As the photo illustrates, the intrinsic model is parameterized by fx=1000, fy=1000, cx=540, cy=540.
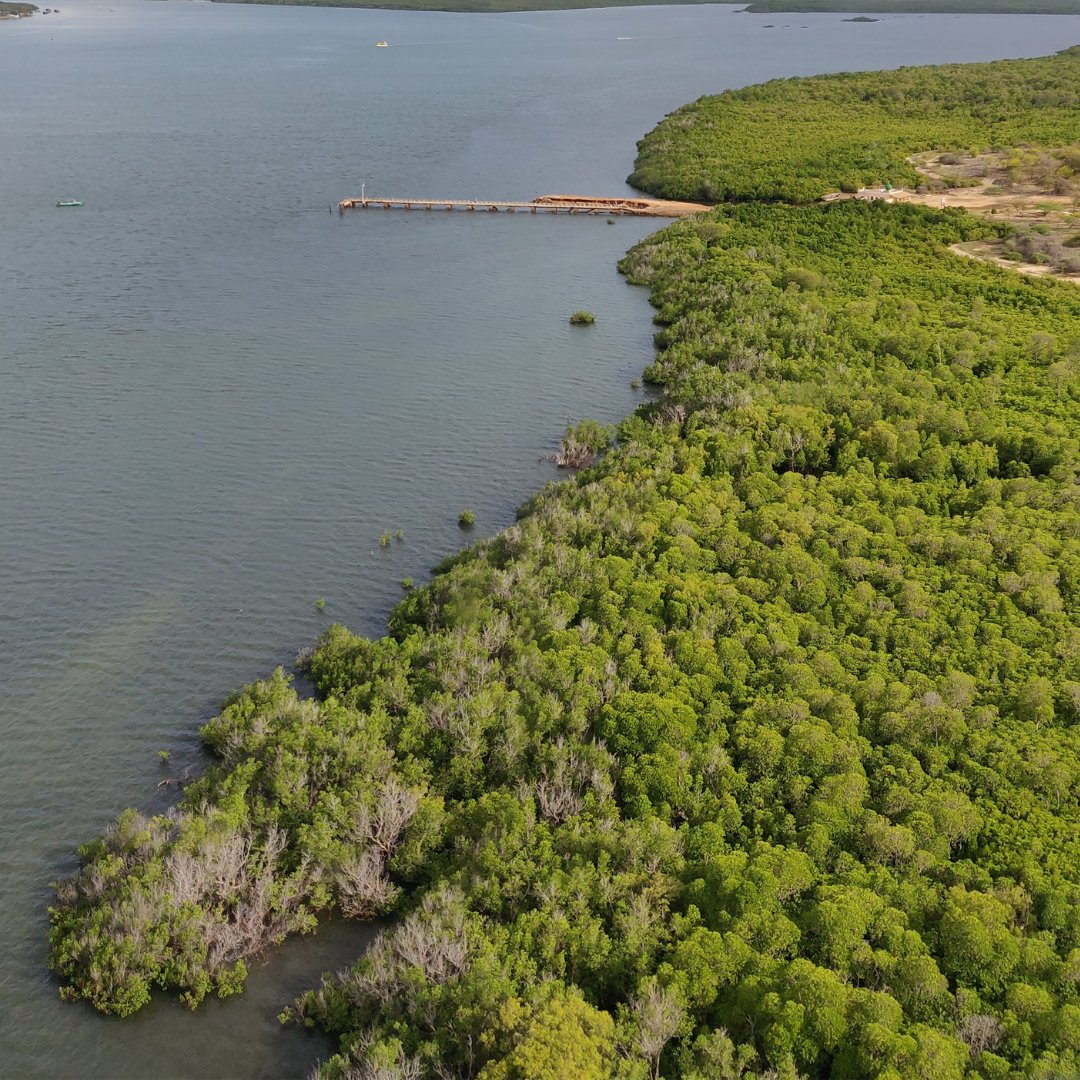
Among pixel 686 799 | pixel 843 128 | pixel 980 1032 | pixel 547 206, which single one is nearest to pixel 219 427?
pixel 686 799

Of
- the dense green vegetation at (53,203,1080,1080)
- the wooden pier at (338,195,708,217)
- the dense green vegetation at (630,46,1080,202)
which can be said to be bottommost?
the dense green vegetation at (53,203,1080,1080)

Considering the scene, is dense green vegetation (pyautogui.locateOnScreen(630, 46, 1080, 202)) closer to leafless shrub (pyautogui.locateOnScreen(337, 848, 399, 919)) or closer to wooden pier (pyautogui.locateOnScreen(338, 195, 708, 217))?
wooden pier (pyautogui.locateOnScreen(338, 195, 708, 217))

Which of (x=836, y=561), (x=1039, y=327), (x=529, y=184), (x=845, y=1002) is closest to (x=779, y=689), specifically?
(x=836, y=561)

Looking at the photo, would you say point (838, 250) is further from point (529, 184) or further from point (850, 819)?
point (850, 819)

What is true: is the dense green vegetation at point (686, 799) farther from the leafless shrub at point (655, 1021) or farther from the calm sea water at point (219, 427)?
the calm sea water at point (219, 427)

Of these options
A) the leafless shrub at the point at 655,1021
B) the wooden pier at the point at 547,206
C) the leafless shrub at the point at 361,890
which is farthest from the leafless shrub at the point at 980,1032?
the wooden pier at the point at 547,206

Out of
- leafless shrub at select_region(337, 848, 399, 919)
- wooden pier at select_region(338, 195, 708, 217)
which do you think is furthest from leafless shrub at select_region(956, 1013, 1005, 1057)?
wooden pier at select_region(338, 195, 708, 217)

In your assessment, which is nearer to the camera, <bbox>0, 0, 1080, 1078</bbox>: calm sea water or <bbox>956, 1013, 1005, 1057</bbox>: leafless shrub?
<bbox>956, 1013, 1005, 1057</bbox>: leafless shrub

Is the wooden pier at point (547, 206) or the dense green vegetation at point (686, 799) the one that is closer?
the dense green vegetation at point (686, 799)
